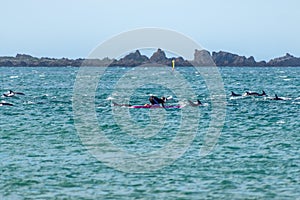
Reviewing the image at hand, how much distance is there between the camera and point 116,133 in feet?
128

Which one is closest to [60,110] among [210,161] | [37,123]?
[37,123]

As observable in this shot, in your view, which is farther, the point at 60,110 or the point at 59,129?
the point at 60,110

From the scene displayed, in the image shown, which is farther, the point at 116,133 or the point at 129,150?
the point at 116,133

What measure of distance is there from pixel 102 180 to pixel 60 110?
28.2 meters

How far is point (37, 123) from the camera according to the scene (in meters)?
44.1

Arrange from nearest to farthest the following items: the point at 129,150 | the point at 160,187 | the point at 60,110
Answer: the point at 160,187, the point at 129,150, the point at 60,110

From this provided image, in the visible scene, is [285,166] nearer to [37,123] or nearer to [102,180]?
[102,180]

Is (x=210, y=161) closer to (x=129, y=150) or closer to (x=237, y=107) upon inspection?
(x=129, y=150)

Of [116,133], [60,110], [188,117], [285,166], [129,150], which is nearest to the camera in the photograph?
[285,166]

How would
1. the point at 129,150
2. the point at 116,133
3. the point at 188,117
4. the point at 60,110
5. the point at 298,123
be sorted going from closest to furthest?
the point at 129,150 → the point at 116,133 → the point at 298,123 → the point at 188,117 → the point at 60,110

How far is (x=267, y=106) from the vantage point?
183 feet

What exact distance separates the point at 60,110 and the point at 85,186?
29099mm

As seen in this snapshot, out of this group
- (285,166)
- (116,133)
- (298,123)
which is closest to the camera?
(285,166)

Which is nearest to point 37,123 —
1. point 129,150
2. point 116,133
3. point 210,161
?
point 116,133
